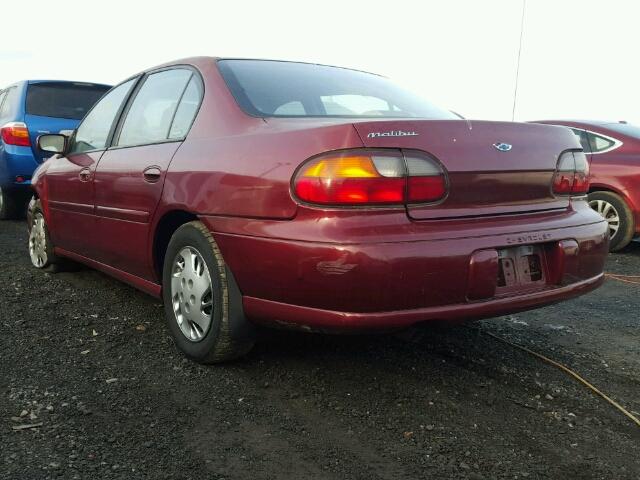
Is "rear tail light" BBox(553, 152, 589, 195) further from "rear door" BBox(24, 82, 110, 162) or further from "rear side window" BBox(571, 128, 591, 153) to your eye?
"rear door" BBox(24, 82, 110, 162)

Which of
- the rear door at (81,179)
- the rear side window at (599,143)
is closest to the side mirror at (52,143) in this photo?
the rear door at (81,179)

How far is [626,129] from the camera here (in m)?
6.68

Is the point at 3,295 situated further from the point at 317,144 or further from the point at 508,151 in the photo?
the point at 508,151

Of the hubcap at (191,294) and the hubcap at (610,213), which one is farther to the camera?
the hubcap at (610,213)

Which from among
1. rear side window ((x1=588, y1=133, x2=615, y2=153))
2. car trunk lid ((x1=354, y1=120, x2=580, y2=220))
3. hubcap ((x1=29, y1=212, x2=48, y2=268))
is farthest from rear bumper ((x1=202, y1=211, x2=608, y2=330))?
rear side window ((x1=588, y1=133, x2=615, y2=153))

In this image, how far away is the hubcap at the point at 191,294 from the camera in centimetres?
287

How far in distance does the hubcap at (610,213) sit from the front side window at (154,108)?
4.75m

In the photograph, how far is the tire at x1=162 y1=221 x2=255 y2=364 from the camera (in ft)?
8.85

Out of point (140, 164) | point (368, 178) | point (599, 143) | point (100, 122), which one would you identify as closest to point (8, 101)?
point (100, 122)

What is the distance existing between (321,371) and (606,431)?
1215 millimetres

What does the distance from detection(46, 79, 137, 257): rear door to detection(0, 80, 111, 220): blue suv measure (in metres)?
2.98

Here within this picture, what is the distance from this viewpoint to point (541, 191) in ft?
8.82

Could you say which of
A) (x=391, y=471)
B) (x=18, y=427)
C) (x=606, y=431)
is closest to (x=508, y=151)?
(x=606, y=431)

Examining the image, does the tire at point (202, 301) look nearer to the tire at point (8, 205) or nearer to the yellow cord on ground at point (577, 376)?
the yellow cord on ground at point (577, 376)
